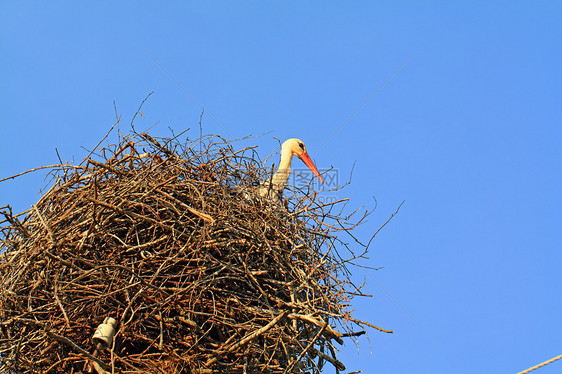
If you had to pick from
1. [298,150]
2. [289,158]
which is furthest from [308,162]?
[289,158]

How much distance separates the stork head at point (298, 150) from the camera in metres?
5.20

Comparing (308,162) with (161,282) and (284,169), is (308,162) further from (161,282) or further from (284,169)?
(161,282)

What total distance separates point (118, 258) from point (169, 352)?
0.53 meters

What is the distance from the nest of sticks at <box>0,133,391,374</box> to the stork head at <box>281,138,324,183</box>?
64.3 inches

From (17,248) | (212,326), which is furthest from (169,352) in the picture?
(17,248)

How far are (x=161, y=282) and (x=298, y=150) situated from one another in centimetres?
247

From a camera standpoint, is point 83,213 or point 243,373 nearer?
point 243,373

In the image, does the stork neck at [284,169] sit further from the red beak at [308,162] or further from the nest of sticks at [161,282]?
the nest of sticks at [161,282]

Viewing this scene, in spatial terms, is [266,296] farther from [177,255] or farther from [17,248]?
[17,248]

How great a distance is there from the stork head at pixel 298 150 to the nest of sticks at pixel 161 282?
1633 mm

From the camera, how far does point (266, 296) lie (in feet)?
10.7

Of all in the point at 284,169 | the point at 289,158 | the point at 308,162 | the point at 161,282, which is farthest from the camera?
the point at 308,162

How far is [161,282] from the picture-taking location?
10.1ft

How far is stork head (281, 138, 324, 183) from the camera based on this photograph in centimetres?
520
